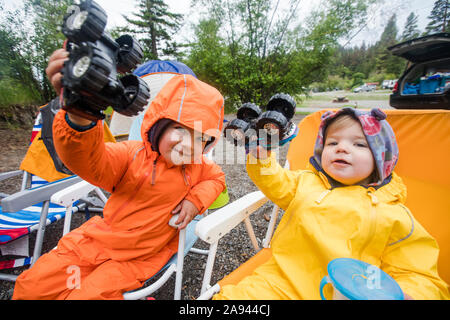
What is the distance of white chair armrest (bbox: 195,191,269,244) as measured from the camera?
3.25 feet

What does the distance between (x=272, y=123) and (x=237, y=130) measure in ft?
0.57

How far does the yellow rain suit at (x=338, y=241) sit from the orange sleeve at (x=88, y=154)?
73 cm

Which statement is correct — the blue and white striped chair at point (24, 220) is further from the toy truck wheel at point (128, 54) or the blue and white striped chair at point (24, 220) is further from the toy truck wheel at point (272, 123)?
the toy truck wheel at point (272, 123)

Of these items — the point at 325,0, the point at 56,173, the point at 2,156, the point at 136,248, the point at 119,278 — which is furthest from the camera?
the point at 325,0

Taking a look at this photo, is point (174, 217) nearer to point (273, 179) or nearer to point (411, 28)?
point (273, 179)

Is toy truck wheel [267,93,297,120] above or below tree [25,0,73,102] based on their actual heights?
below

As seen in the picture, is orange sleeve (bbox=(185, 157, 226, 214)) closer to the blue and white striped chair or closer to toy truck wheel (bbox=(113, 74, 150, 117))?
toy truck wheel (bbox=(113, 74, 150, 117))

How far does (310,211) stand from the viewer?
111 cm

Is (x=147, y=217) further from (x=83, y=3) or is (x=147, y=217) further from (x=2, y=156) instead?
(x=2, y=156)

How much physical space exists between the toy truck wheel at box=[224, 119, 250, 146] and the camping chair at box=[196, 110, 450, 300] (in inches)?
16.6

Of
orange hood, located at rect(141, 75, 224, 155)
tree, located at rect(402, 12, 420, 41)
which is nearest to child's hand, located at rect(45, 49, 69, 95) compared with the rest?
orange hood, located at rect(141, 75, 224, 155)

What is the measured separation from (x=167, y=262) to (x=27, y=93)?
7326 mm
